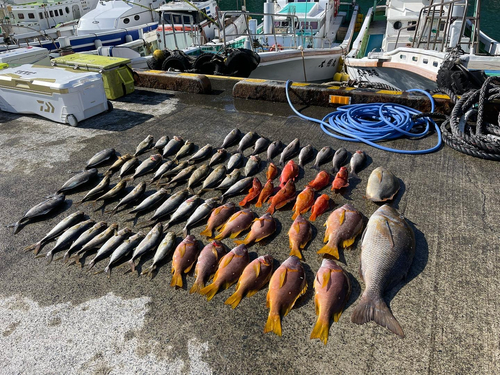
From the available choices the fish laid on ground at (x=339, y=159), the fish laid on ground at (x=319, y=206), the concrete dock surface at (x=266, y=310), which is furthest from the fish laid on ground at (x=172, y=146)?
the fish laid on ground at (x=319, y=206)

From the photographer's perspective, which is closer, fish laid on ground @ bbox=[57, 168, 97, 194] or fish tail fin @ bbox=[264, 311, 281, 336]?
fish tail fin @ bbox=[264, 311, 281, 336]

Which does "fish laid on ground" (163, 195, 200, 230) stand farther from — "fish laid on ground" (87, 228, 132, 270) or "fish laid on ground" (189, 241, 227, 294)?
"fish laid on ground" (189, 241, 227, 294)

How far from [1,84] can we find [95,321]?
Result: 19.3 feet

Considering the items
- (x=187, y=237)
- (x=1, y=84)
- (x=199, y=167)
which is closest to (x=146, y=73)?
(x=1, y=84)

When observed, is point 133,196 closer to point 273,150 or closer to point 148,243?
point 148,243

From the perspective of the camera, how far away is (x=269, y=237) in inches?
137

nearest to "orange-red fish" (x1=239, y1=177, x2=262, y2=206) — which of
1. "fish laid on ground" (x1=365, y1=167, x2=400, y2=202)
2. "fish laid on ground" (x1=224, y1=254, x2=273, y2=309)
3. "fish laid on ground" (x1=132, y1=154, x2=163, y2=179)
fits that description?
"fish laid on ground" (x1=224, y1=254, x2=273, y2=309)

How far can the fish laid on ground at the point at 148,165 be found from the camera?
15.2ft

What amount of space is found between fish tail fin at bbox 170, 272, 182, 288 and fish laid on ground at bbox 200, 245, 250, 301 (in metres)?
0.23

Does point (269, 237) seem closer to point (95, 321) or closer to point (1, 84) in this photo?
point (95, 321)

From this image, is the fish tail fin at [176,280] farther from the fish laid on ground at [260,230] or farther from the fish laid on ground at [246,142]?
the fish laid on ground at [246,142]

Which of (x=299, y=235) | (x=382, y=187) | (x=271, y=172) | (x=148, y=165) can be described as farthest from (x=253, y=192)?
(x=148, y=165)

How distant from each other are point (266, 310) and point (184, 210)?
156 centimetres

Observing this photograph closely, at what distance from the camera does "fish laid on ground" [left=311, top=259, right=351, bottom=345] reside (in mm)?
2531
